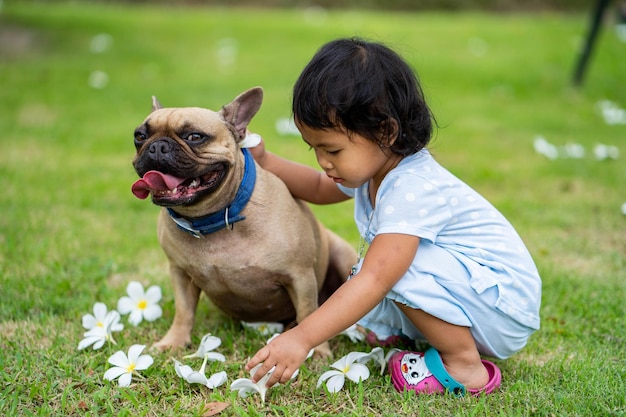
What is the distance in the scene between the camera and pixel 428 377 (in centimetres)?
258

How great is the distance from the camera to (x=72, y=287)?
3629mm

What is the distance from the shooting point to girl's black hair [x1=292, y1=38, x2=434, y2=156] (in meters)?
2.44

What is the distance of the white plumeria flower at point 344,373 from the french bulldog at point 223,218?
278 mm

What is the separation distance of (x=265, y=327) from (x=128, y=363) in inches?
26.7

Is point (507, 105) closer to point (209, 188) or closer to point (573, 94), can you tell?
point (573, 94)

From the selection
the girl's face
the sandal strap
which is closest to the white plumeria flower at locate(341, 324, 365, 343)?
the sandal strap

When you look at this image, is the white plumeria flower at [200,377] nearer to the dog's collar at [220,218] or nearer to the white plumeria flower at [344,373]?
the white plumeria flower at [344,373]

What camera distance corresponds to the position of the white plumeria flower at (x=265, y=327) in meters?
3.16

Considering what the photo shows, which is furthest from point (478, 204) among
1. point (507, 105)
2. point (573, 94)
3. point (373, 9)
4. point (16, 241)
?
point (373, 9)

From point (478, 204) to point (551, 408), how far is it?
0.77m

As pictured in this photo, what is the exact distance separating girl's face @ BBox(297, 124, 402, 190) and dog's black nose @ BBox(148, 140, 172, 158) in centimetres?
48

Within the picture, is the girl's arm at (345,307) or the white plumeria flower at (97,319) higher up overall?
the girl's arm at (345,307)

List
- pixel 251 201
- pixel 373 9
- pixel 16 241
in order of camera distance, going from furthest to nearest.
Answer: pixel 373 9
pixel 16 241
pixel 251 201

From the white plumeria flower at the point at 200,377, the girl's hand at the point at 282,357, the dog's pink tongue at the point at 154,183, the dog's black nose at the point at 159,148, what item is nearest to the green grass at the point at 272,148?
the white plumeria flower at the point at 200,377
